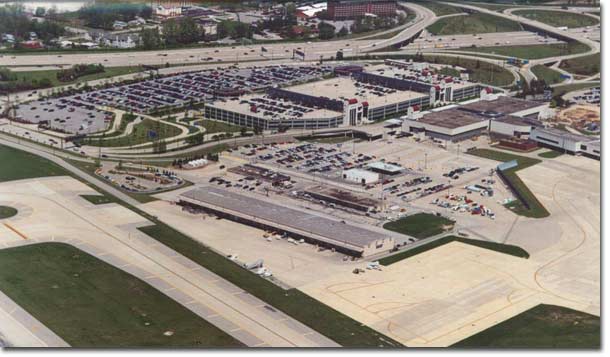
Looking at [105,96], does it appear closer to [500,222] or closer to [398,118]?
[398,118]

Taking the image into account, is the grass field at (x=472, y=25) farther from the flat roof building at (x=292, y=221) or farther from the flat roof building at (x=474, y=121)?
the flat roof building at (x=292, y=221)

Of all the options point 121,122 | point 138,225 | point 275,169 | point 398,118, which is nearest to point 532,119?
point 398,118

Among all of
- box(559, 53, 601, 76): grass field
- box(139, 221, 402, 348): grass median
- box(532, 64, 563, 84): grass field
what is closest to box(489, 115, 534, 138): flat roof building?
box(532, 64, 563, 84): grass field

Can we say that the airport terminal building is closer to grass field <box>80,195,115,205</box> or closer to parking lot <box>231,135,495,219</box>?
parking lot <box>231,135,495,219</box>

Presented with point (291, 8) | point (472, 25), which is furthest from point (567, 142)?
point (291, 8)

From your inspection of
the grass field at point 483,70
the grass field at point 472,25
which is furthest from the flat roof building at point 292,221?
the grass field at point 472,25

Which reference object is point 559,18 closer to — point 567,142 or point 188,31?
point 188,31
